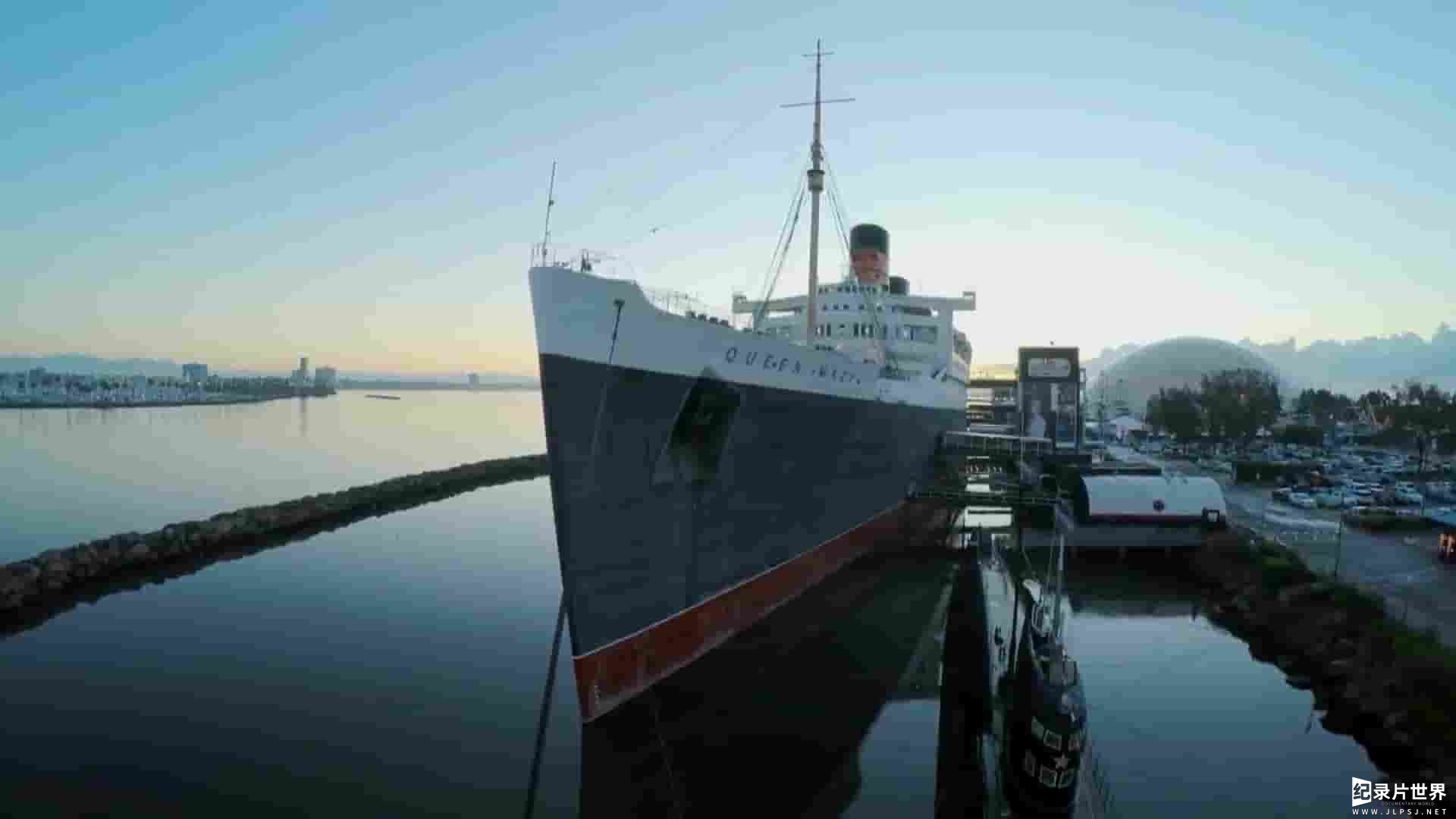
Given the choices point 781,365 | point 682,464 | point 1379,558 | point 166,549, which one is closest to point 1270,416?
point 1379,558

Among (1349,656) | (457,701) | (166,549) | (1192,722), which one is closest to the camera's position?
(457,701)

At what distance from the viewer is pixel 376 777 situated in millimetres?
8688

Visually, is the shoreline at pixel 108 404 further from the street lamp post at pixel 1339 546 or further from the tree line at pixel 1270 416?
the street lamp post at pixel 1339 546

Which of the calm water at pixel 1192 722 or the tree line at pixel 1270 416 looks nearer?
the calm water at pixel 1192 722

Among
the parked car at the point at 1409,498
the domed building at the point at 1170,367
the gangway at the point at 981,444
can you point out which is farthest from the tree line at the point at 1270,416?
the domed building at the point at 1170,367

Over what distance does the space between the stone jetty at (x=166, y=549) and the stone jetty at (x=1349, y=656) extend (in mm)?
22133

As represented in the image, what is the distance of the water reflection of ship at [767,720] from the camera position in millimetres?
8445

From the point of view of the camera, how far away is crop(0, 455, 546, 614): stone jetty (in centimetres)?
1580

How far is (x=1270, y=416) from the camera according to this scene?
50031 millimetres

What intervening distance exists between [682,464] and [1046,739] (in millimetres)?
5263

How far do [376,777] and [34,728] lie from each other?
5011mm

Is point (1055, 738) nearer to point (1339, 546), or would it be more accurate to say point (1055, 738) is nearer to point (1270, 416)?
point (1339, 546)

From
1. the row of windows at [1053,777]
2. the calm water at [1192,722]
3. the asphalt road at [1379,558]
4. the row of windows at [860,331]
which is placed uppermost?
the row of windows at [860,331]

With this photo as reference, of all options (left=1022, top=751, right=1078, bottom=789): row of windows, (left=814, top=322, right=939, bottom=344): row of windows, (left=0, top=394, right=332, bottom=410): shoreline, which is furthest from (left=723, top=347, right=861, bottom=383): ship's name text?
(left=0, top=394, right=332, bottom=410): shoreline
